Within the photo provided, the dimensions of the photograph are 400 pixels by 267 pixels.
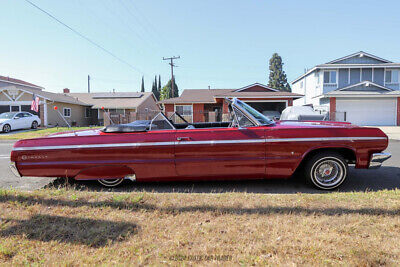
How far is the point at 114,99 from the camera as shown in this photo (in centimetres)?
3052

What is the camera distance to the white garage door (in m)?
20.6

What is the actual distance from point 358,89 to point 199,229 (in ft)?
80.2

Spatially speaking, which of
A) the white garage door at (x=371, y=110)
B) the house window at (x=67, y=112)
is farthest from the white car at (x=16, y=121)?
the white garage door at (x=371, y=110)

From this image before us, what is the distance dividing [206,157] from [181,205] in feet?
2.90

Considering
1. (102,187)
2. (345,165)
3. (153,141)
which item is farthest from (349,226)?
(102,187)

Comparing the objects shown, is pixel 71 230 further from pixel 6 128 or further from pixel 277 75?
pixel 277 75

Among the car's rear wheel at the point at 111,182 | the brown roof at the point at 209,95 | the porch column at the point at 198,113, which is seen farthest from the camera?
the porch column at the point at 198,113

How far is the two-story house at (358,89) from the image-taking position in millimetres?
Result: 20562

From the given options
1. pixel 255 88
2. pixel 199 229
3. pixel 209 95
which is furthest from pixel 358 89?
pixel 199 229

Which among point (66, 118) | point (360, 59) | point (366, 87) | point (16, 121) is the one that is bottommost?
point (16, 121)

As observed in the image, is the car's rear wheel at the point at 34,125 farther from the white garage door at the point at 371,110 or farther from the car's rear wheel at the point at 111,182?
the white garage door at the point at 371,110

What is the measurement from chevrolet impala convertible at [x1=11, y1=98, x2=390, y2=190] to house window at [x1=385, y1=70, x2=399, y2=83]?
25.6 meters

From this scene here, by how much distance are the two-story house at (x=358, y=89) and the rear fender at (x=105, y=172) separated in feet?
62.5

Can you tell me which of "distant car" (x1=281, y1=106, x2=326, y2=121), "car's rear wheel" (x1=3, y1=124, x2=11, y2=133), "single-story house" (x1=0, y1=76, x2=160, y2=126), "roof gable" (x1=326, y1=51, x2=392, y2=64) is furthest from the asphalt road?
"roof gable" (x1=326, y1=51, x2=392, y2=64)
